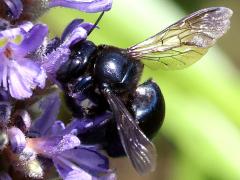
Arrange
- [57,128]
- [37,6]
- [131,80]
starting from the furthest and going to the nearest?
[57,128] → [131,80] → [37,6]

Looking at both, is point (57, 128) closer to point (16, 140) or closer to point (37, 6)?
point (16, 140)

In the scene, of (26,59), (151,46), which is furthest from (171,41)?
(26,59)

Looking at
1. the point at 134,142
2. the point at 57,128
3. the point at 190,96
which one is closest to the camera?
the point at 134,142

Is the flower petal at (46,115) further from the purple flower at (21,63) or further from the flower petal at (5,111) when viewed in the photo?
the purple flower at (21,63)

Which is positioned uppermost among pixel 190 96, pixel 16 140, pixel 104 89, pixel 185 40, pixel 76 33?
pixel 76 33

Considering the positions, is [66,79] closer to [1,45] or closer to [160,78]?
[1,45]

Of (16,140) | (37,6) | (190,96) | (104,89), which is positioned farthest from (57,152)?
(190,96)

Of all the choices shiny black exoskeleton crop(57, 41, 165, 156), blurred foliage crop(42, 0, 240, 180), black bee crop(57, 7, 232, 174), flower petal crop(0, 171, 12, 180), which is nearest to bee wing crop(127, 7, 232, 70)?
black bee crop(57, 7, 232, 174)

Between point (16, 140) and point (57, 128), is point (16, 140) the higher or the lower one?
the higher one
